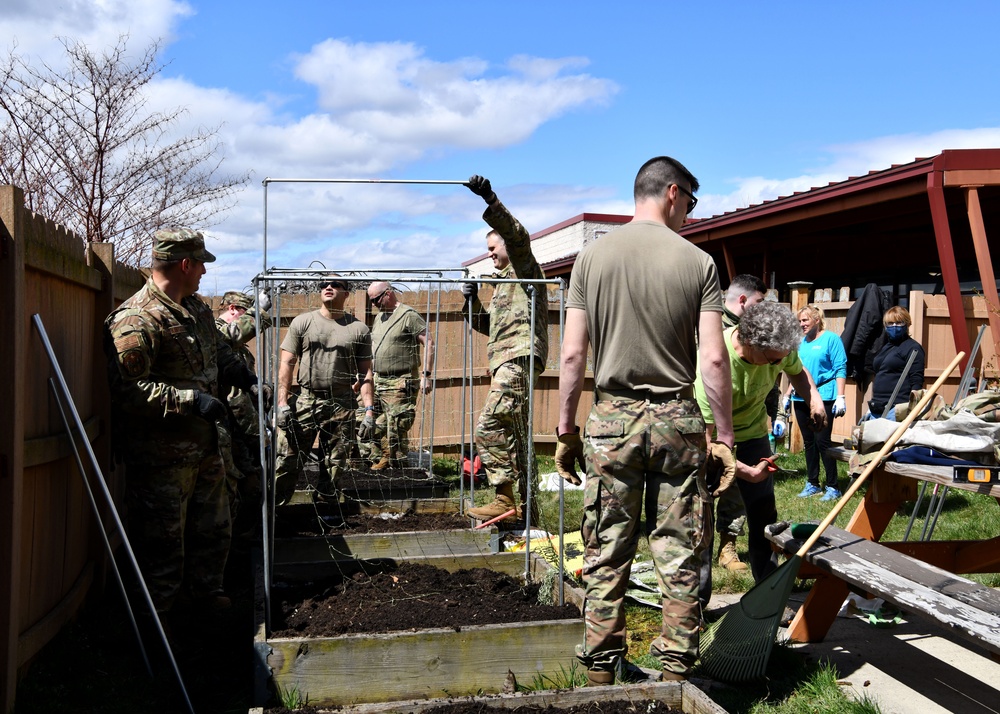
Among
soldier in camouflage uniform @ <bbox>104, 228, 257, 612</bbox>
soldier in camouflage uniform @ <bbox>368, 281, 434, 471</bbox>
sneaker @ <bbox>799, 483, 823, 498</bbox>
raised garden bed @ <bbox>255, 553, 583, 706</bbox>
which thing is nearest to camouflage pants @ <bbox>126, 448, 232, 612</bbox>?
soldier in camouflage uniform @ <bbox>104, 228, 257, 612</bbox>

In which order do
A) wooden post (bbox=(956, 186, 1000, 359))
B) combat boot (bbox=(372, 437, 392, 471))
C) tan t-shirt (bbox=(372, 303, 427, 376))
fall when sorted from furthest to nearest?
tan t-shirt (bbox=(372, 303, 427, 376)), combat boot (bbox=(372, 437, 392, 471)), wooden post (bbox=(956, 186, 1000, 359))

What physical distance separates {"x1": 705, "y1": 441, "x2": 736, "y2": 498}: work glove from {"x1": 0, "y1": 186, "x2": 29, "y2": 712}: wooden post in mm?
2647

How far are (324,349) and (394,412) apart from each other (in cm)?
161

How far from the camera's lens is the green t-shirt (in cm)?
460

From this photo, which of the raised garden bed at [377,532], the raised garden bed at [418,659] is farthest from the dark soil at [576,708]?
the raised garden bed at [377,532]

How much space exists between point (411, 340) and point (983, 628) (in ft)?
22.1

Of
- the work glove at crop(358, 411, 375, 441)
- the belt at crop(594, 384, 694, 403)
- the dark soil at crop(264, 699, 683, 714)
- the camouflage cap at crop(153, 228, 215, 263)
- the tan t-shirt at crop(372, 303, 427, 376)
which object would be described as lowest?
the dark soil at crop(264, 699, 683, 714)

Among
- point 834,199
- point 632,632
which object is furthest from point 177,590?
point 834,199

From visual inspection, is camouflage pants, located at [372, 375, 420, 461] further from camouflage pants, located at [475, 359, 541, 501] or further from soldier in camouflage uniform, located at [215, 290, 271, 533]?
camouflage pants, located at [475, 359, 541, 501]

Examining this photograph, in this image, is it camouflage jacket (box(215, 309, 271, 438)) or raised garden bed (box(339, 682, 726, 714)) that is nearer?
raised garden bed (box(339, 682, 726, 714))

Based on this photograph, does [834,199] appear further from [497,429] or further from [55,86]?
[55,86]

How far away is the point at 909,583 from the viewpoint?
3.59 m

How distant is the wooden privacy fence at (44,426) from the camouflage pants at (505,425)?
2519 millimetres

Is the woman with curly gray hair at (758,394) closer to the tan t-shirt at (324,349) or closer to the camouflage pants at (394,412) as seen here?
the tan t-shirt at (324,349)
